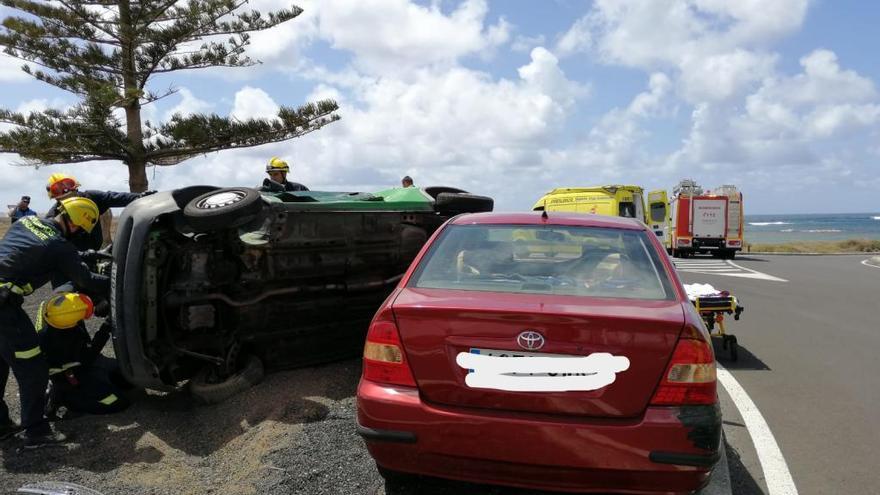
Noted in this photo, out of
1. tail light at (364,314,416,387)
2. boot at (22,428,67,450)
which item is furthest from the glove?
tail light at (364,314,416,387)

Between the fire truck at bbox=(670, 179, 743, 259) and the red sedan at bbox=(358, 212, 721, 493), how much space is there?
25.7m

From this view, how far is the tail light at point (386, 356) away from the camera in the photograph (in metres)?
2.85

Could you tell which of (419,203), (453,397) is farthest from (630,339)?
(419,203)

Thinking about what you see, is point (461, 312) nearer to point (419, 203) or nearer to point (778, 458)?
point (778, 458)

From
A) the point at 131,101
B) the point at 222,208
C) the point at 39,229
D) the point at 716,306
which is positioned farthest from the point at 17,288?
the point at 131,101

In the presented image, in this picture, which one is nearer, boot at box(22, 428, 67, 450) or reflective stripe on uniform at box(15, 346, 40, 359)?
boot at box(22, 428, 67, 450)

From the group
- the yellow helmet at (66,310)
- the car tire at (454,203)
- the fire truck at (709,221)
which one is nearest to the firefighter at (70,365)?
the yellow helmet at (66,310)

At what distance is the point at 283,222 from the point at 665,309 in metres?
3.07

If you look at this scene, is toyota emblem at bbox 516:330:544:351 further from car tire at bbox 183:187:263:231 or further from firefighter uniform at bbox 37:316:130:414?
firefighter uniform at bbox 37:316:130:414

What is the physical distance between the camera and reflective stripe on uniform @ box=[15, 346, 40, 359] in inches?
165

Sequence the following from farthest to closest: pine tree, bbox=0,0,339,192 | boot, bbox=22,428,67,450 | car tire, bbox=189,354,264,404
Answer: pine tree, bbox=0,0,339,192 → car tire, bbox=189,354,264,404 → boot, bbox=22,428,67,450

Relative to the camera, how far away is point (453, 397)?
2754 millimetres

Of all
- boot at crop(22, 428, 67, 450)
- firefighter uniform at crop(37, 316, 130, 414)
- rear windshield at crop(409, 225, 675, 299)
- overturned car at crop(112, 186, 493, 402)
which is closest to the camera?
rear windshield at crop(409, 225, 675, 299)

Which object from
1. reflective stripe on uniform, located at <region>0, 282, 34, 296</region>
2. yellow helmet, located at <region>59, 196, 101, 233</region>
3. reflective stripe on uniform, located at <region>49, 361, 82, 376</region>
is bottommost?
reflective stripe on uniform, located at <region>49, 361, 82, 376</region>
